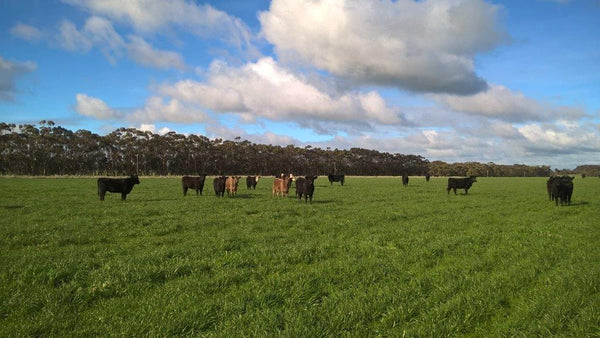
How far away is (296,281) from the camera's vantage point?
648 centimetres

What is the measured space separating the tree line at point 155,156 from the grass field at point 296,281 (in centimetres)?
10239

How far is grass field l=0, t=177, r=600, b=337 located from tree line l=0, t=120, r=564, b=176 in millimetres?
102390

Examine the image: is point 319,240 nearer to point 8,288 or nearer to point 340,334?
→ point 340,334

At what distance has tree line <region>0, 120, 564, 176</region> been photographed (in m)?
92.6

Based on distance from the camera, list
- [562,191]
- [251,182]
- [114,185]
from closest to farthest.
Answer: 1. [562,191]
2. [114,185]
3. [251,182]

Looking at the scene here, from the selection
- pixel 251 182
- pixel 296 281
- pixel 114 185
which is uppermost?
pixel 114 185

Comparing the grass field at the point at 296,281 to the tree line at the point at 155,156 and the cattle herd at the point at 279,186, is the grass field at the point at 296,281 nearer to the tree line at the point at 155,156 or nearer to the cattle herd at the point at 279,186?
the cattle herd at the point at 279,186

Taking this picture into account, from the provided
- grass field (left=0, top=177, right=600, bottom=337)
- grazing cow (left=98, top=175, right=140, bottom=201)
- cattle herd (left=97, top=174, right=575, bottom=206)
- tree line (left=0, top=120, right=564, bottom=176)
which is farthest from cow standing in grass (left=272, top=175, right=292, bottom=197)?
tree line (left=0, top=120, right=564, bottom=176)

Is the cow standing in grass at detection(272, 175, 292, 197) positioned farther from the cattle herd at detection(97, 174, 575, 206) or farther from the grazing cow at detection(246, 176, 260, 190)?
the grazing cow at detection(246, 176, 260, 190)

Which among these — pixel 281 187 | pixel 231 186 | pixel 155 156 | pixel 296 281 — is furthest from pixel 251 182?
pixel 155 156

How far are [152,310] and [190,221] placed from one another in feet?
28.0

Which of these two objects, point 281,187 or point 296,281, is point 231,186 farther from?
point 296,281

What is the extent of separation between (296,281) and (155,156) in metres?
113

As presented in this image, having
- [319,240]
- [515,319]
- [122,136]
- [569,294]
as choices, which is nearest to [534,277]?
[569,294]
